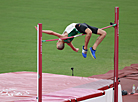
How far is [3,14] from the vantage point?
10492 millimetres

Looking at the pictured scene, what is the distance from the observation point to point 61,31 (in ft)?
31.3

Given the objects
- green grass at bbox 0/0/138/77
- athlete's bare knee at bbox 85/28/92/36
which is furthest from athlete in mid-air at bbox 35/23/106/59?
green grass at bbox 0/0/138/77

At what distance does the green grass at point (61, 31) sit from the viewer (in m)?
7.79

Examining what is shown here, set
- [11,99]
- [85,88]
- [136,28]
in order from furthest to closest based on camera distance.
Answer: [136,28] → [85,88] → [11,99]

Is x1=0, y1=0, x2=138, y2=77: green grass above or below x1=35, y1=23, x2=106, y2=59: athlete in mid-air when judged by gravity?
above

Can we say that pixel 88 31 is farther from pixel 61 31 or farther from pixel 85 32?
pixel 61 31

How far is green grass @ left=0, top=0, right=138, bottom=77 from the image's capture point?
25.6 feet

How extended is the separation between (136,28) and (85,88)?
592 centimetres

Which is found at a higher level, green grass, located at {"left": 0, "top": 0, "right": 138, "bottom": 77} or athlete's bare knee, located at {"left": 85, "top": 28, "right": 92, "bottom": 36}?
green grass, located at {"left": 0, "top": 0, "right": 138, "bottom": 77}

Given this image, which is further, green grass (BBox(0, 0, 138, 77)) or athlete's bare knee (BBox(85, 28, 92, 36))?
green grass (BBox(0, 0, 138, 77))

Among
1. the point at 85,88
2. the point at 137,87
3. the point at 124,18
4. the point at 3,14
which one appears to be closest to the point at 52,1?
the point at 3,14

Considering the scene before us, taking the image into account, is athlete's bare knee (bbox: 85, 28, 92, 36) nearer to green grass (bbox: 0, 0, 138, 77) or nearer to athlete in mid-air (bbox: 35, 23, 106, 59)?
athlete in mid-air (bbox: 35, 23, 106, 59)

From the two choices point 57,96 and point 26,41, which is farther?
point 26,41

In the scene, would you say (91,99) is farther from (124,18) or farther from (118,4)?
(118,4)
